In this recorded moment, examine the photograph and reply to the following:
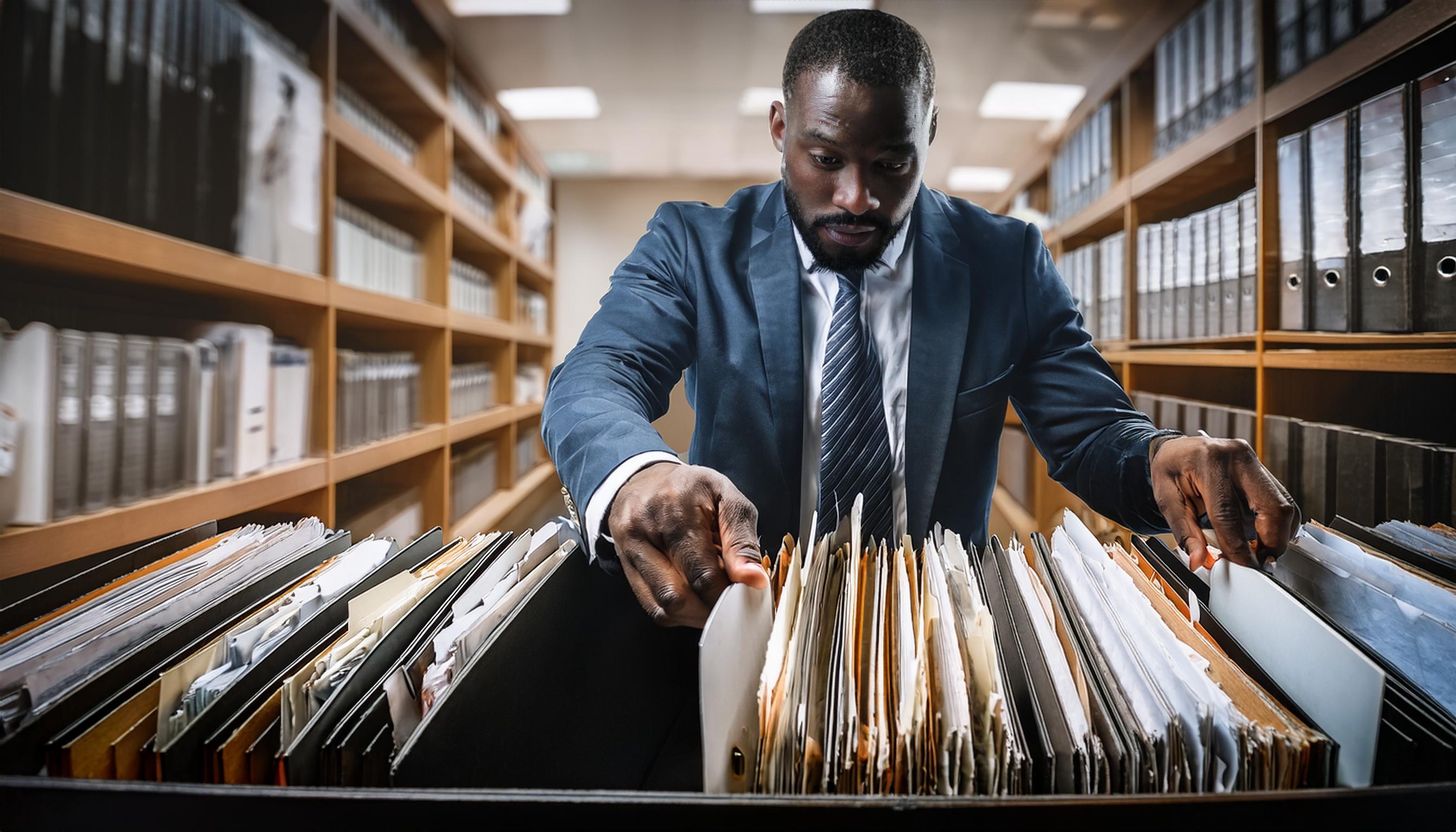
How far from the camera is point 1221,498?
0.66 metres

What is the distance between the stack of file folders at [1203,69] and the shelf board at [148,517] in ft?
4.72

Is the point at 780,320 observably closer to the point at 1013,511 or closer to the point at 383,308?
the point at 1013,511

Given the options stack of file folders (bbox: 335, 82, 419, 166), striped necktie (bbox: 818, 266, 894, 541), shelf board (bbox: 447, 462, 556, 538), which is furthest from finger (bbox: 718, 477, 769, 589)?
stack of file folders (bbox: 335, 82, 419, 166)

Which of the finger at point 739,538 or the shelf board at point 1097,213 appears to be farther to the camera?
the shelf board at point 1097,213

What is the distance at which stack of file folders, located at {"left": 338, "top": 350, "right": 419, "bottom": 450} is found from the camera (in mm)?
1213

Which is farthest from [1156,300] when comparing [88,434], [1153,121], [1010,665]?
[88,434]

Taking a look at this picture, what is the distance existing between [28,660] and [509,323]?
68cm

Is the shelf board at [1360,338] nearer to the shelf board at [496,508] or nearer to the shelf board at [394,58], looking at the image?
the shelf board at [496,508]

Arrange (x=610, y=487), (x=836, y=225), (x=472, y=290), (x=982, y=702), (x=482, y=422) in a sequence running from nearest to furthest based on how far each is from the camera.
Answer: (x=982, y=702) → (x=610, y=487) → (x=836, y=225) → (x=482, y=422) → (x=472, y=290)

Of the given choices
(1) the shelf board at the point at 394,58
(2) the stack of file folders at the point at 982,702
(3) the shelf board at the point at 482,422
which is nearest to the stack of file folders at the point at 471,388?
(3) the shelf board at the point at 482,422

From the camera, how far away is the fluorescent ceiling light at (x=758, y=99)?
2.50ft

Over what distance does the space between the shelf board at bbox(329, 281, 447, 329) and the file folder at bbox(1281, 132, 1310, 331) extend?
1288 millimetres

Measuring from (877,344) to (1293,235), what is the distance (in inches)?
20.2

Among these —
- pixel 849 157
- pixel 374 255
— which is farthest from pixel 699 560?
pixel 374 255
